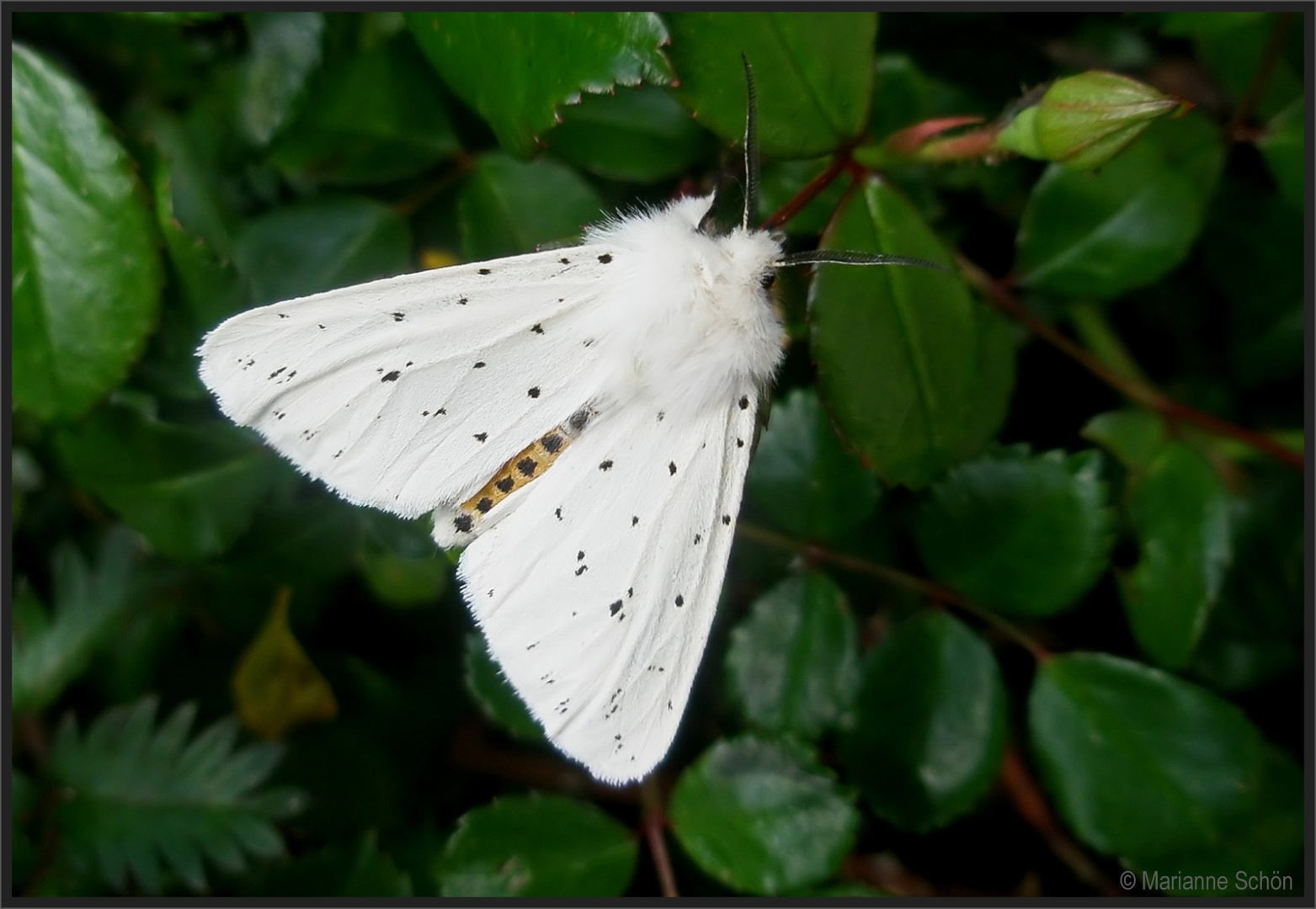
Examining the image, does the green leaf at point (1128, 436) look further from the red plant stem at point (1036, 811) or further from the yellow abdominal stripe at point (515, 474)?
the yellow abdominal stripe at point (515, 474)

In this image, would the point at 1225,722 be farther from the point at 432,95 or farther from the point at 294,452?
the point at 432,95

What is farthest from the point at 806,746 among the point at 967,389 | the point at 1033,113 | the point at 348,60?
the point at 348,60

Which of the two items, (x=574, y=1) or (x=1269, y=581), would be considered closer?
(x=574, y=1)

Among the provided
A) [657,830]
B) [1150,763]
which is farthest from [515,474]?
[1150,763]

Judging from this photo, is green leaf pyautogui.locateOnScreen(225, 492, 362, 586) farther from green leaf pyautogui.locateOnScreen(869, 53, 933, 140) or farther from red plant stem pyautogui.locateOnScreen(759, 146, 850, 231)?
green leaf pyautogui.locateOnScreen(869, 53, 933, 140)

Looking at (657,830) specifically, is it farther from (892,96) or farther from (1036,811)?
(892,96)
